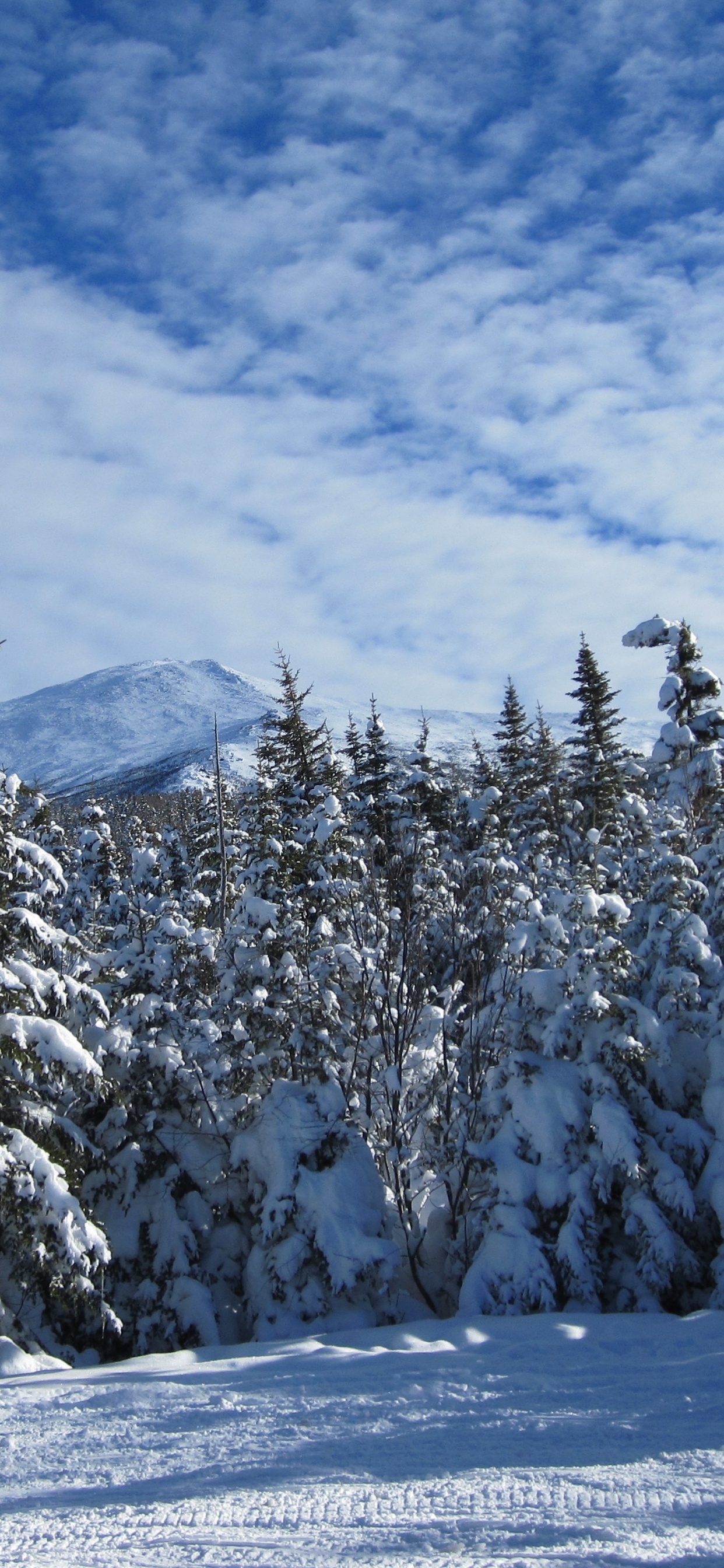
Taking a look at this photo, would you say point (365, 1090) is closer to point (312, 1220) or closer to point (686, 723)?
point (312, 1220)

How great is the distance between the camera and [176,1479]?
5.89 metres

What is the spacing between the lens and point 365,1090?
14.2 m

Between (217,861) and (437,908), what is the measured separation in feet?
39.2

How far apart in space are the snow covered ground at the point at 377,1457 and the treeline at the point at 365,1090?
221cm

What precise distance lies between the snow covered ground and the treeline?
7.25 feet

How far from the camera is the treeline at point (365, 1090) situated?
11070 mm

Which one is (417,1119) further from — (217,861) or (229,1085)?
(217,861)

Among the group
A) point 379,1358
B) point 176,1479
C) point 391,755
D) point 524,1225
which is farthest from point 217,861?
point 176,1479

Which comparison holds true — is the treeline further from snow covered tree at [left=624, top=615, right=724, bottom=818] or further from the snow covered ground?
the snow covered ground

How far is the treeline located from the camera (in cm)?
1107

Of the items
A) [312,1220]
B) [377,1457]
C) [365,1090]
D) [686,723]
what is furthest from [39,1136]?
[686,723]

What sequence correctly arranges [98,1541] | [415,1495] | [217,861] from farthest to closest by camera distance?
[217,861], [415,1495], [98,1541]

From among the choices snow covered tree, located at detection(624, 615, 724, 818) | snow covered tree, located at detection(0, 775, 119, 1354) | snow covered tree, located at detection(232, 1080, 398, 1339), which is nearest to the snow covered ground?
snow covered tree, located at detection(0, 775, 119, 1354)

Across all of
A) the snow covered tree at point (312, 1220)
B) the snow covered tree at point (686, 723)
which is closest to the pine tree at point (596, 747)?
A: the snow covered tree at point (686, 723)
